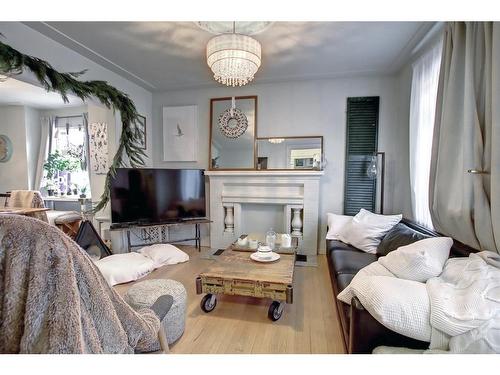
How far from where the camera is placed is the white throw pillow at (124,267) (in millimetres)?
2555

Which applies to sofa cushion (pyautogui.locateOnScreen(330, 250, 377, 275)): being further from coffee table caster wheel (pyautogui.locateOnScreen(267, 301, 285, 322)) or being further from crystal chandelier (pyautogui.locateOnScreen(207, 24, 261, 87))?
crystal chandelier (pyautogui.locateOnScreen(207, 24, 261, 87))

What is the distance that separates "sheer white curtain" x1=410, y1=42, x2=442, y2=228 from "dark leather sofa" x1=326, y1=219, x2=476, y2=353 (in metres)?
0.26

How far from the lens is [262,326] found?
186cm

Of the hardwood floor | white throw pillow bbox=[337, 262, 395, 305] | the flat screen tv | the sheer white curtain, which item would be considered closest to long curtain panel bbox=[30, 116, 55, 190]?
the flat screen tv

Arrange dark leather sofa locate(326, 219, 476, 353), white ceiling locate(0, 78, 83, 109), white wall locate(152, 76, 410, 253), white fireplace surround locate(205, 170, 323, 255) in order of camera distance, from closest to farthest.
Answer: dark leather sofa locate(326, 219, 476, 353) → white wall locate(152, 76, 410, 253) → white fireplace surround locate(205, 170, 323, 255) → white ceiling locate(0, 78, 83, 109)

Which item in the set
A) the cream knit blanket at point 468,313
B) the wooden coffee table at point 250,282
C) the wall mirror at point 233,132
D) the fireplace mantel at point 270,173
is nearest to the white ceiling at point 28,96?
the wall mirror at point 233,132

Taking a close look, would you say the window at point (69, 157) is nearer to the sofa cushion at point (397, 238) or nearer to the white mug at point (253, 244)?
the white mug at point (253, 244)

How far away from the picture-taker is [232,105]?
12.1ft

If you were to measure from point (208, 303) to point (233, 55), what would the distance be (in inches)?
85.9

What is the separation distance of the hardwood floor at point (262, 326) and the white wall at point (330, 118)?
5.19 feet

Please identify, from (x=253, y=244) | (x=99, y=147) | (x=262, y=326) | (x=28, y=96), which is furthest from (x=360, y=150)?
(x=28, y=96)

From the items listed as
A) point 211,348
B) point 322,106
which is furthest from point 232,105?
point 211,348

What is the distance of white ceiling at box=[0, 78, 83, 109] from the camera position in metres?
3.82

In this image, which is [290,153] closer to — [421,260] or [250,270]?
[250,270]
